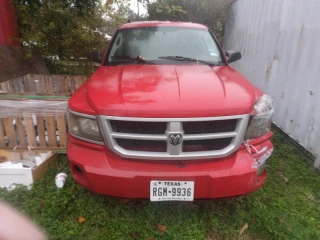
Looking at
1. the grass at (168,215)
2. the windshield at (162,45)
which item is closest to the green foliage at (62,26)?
the windshield at (162,45)

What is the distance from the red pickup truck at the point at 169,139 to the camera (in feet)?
5.68

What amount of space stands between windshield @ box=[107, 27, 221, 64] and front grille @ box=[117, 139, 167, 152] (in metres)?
1.23

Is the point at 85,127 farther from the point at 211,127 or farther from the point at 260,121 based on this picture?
the point at 260,121

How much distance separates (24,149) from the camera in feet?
9.53

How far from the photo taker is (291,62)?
354 centimetres

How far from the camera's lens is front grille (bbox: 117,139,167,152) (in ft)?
6.06

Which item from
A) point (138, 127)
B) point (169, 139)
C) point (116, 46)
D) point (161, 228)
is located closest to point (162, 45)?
point (116, 46)

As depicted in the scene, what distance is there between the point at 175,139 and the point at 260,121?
0.78 m

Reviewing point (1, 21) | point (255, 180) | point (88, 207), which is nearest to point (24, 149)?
point (88, 207)

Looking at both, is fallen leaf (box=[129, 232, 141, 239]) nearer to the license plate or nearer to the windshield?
the license plate

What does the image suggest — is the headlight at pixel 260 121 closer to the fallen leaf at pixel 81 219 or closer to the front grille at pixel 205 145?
the front grille at pixel 205 145

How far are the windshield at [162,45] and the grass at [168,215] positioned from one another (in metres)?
1.59

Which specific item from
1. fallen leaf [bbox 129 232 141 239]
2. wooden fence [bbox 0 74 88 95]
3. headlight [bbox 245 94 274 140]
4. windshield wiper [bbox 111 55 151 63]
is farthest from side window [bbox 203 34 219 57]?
wooden fence [bbox 0 74 88 95]

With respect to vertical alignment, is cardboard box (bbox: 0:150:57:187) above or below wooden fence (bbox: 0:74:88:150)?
below
